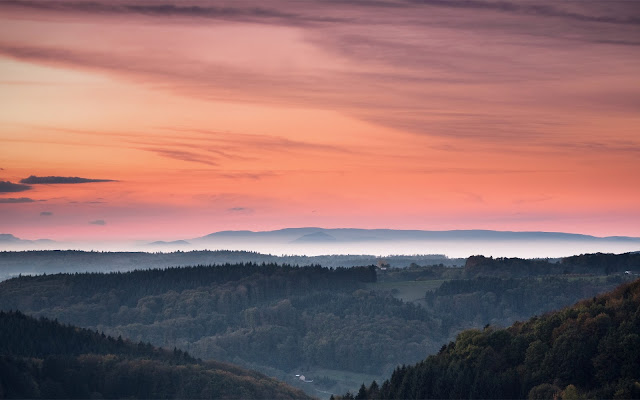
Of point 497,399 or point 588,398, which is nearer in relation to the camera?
point 588,398

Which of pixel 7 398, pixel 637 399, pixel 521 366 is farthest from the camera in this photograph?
pixel 7 398

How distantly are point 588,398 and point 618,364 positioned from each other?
7568 mm

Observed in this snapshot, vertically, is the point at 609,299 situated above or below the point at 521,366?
above

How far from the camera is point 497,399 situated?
150 meters

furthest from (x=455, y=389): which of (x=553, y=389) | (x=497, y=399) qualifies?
(x=553, y=389)

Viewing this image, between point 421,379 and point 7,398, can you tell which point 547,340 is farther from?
point 7,398

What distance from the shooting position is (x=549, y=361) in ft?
485

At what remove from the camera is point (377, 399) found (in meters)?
174

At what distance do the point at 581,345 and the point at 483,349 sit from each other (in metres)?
21.9

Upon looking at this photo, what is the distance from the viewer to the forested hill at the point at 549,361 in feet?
455

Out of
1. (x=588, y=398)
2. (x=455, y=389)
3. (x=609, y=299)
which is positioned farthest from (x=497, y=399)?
(x=609, y=299)

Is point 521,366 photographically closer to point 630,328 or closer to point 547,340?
point 547,340

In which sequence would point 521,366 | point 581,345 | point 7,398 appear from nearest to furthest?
point 581,345 < point 521,366 < point 7,398

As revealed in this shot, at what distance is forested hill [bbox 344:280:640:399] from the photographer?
13875 cm
